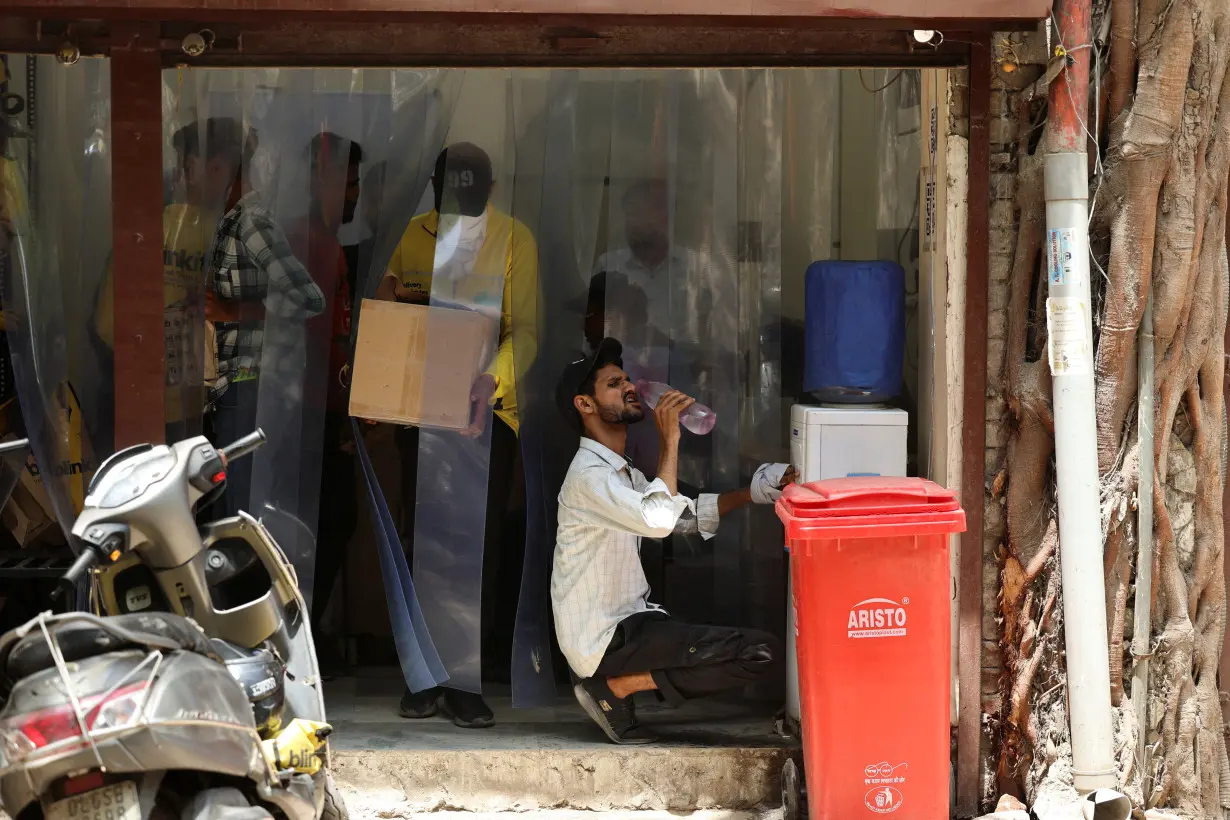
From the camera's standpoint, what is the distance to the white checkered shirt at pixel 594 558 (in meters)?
4.83

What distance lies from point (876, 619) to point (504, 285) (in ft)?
6.45

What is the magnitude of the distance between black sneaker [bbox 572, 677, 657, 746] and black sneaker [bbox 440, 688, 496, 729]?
0.46 metres

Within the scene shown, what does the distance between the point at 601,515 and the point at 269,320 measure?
151 centimetres

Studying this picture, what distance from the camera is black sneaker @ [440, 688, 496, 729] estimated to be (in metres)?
5.18

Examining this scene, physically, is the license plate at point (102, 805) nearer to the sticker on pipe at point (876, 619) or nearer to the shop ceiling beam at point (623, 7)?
the sticker on pipe at point (876, 619)

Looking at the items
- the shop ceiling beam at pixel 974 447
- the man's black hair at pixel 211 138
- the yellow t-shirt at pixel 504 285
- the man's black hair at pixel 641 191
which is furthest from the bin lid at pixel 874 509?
the man's black hair at pixel 211 138

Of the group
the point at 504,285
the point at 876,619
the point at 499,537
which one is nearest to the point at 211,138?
the point at 504,285

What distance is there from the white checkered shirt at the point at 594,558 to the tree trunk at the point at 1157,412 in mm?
1266

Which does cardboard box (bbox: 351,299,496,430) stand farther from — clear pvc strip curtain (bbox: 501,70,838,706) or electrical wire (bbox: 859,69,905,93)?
electrical wire (bbox: 859,69,905,93)

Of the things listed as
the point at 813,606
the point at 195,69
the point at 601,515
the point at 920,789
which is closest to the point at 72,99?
Result: the point at 195,69

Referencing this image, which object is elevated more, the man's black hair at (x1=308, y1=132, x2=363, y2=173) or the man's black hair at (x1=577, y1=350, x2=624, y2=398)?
the man's black hair at (x1=308, y1=132, x2=363, y2=173)

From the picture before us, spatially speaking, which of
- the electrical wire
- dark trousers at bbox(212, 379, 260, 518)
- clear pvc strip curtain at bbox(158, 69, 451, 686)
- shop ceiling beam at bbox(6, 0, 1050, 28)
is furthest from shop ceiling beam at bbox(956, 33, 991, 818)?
dark trousers at bbox(212, 379, 260, 518)

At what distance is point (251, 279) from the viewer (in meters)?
5.18

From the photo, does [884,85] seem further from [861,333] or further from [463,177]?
[463,177]
